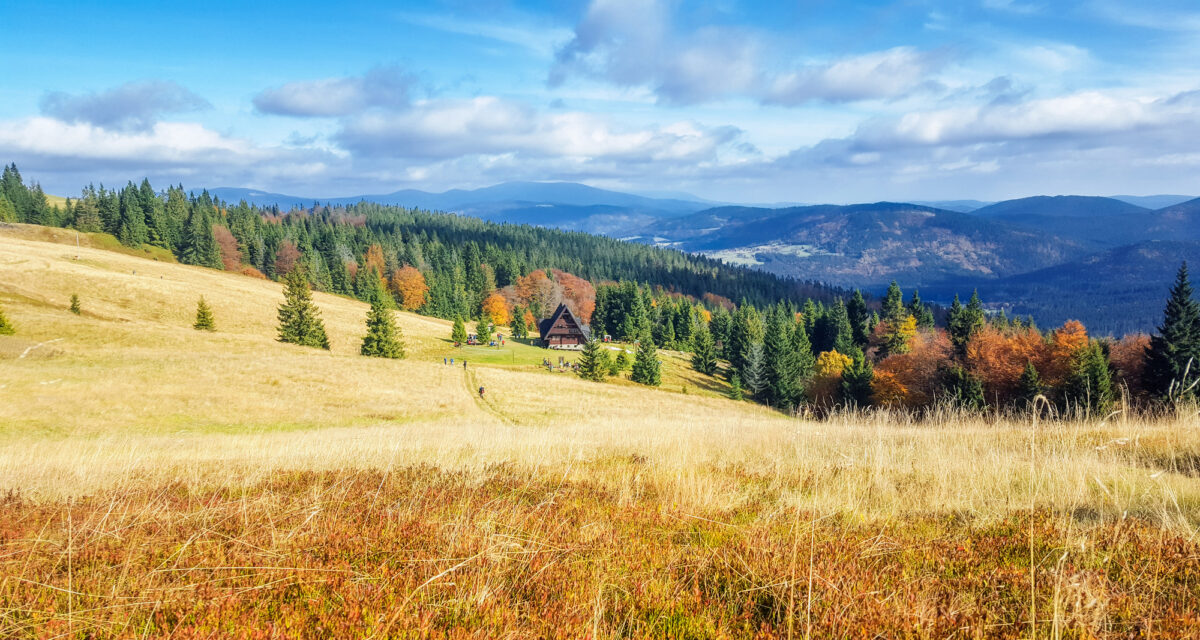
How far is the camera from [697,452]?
8.94 m

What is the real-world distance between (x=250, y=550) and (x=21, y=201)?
614ft

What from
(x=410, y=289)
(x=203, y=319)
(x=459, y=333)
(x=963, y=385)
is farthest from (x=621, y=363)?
(x=410, y=289)

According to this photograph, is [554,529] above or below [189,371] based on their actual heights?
above

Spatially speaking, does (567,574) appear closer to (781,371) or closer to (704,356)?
(781,371)

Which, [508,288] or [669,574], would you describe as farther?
[508,288]

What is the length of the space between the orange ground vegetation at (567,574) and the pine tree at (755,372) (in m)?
69.8

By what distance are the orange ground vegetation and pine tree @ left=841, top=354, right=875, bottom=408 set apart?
5775cm

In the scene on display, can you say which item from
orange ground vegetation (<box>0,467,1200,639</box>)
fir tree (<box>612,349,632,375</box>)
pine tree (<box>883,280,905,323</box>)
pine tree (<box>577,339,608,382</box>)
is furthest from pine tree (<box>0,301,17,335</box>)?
pine tree (<box>883,280,905,323</box>)

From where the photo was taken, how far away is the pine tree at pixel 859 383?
5803 cm

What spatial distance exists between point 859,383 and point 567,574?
61.9 meters

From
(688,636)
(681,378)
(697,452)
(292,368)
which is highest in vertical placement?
Answer: (688,636)

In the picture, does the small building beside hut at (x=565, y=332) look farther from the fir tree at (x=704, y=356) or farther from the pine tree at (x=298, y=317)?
the pine tree at (x=298, y=317)

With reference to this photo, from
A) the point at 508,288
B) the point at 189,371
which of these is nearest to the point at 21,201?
the point at 508,288

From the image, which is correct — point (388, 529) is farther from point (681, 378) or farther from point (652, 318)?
point (652, 318)
